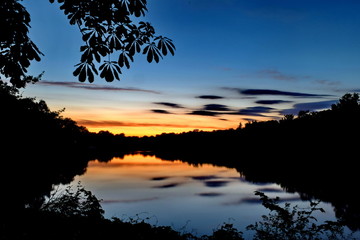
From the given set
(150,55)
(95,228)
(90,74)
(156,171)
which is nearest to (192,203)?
(95,228)

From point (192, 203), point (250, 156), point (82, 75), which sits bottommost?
point (192, 203)

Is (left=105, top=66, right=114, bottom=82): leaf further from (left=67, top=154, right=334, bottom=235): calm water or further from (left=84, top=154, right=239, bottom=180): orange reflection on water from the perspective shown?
(left=84, top=154, right=239, bottom=180): orange reflection on water

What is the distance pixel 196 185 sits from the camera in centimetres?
3606

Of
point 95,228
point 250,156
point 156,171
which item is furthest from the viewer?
point 250,156

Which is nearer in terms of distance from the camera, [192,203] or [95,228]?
[95,228]

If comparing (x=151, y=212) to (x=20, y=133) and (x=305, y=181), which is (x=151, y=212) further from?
(x=305, y=181)

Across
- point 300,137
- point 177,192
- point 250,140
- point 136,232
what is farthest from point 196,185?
point 250,140

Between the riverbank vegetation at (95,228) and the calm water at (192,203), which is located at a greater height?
the riverbank vegetation at (95,228)

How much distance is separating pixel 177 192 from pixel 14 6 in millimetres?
27997

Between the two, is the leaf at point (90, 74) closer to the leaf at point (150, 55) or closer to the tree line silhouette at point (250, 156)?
the leaf at point (150, 55)

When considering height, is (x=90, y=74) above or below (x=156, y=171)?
above

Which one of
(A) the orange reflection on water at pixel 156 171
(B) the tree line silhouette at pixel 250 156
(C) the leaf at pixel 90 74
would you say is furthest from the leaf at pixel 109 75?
(A) the orange reflection on water at pixel 156 171

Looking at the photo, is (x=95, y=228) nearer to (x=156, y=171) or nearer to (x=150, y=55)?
(x=150, y=55)

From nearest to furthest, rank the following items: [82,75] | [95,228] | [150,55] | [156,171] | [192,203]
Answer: [82,75] → [150,55] → [95,228] → [192,203] → [156,171]
